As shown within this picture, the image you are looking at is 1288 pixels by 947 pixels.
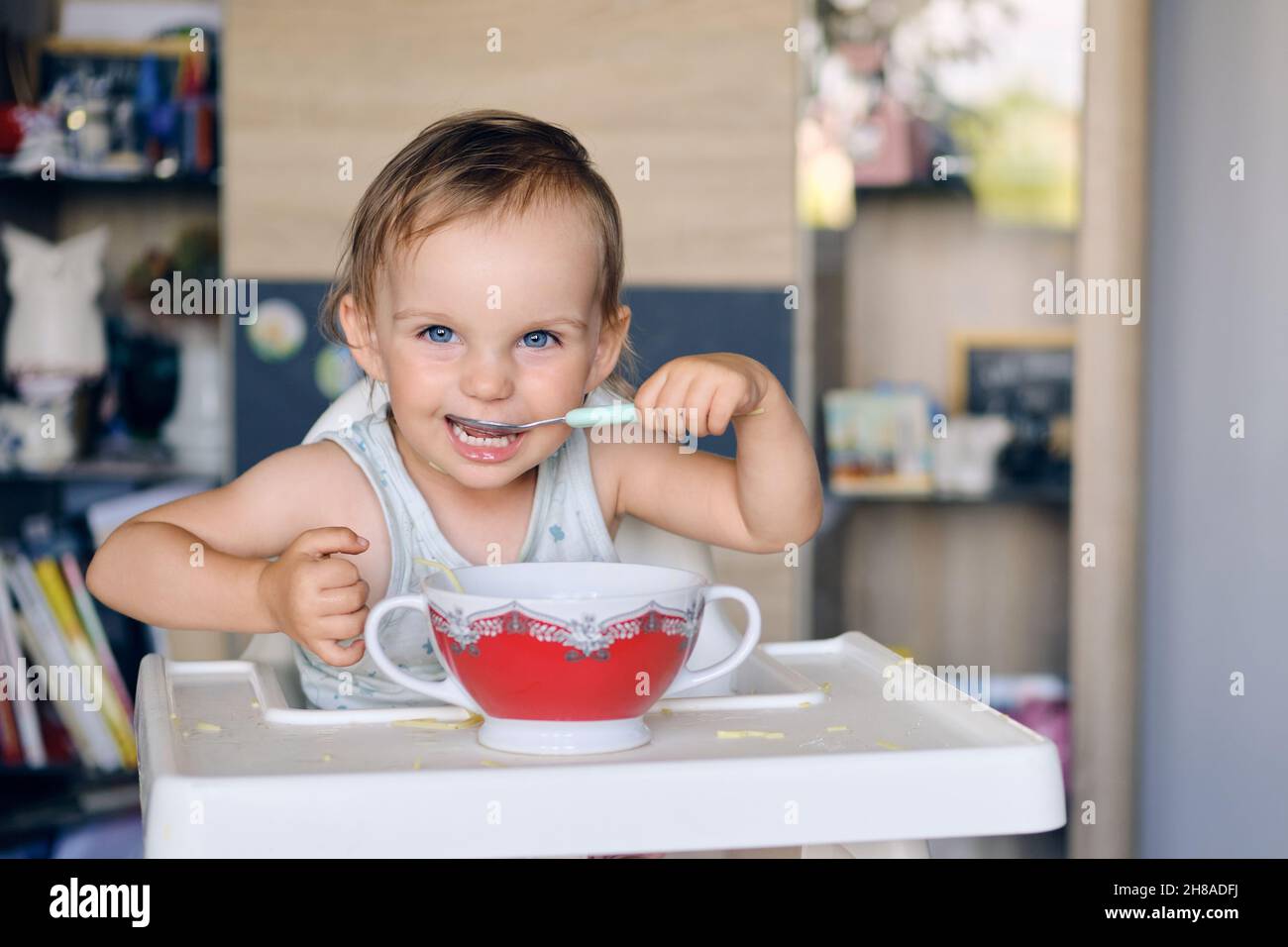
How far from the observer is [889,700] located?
2.89 ft

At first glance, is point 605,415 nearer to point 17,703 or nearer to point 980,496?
point 980,496

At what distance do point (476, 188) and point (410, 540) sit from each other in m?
0.27

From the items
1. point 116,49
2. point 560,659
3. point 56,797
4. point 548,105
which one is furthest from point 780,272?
point 560,659

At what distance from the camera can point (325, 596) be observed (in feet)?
2.62

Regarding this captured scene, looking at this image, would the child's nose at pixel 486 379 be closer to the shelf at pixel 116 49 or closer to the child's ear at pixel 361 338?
the child's ear at pixel 361 338

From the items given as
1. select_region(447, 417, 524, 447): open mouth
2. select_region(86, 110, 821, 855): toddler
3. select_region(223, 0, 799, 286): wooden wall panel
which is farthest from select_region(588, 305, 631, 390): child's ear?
select_region(223, 0, 799, 286): wooden wall panel

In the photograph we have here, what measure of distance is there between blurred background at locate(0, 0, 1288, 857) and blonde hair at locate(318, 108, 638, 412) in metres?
0.81

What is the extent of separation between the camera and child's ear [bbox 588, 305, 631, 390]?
3.67 ft

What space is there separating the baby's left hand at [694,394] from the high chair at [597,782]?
0.56ft

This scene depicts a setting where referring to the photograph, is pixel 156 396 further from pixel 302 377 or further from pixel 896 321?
pixel 896 321

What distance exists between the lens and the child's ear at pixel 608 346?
112cm

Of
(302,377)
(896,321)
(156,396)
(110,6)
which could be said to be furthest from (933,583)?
(110,6)
